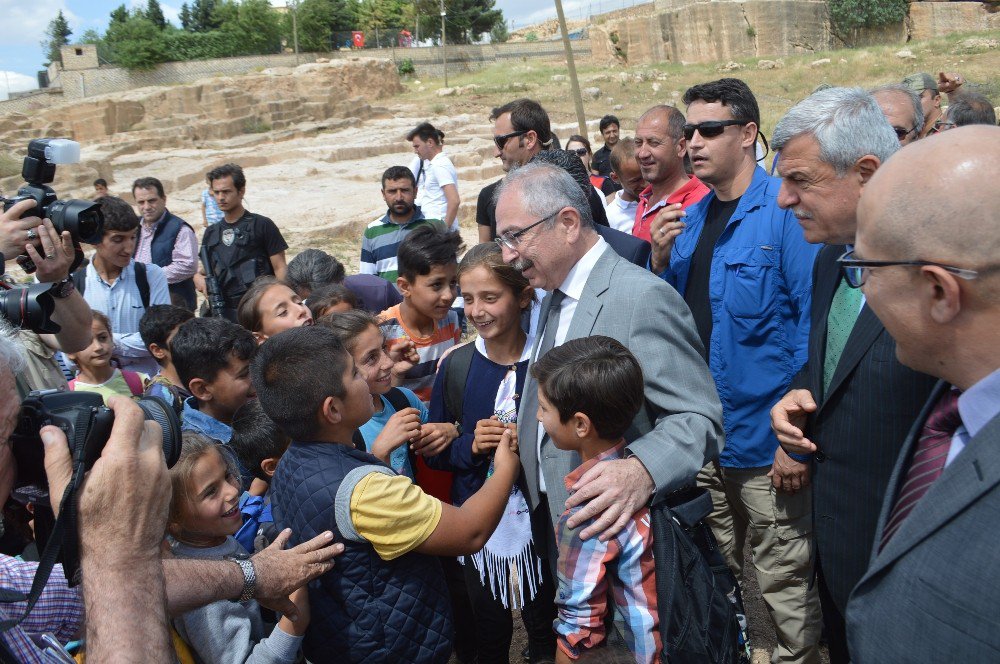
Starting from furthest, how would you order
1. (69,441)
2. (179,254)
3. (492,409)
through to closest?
(179,254), (492,409), (69,441)

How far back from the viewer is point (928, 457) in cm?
165

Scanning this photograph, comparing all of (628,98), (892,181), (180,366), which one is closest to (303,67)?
(628,98)

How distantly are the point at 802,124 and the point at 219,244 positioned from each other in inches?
189

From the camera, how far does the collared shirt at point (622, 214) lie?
5641 mm

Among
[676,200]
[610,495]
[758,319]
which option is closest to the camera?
[610,495]

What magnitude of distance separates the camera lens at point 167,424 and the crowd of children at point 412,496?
1.94 ft

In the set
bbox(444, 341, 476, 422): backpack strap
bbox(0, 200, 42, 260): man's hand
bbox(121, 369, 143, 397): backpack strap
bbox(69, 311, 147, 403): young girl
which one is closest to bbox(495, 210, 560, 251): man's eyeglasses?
bbox(444, 341, 476, 422): backpack strap

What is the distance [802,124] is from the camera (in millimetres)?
2562

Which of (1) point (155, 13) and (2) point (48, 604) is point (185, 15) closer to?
(1) point (155, 13)

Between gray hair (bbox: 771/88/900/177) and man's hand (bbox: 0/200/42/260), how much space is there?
10.1ft

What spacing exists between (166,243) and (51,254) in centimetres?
325

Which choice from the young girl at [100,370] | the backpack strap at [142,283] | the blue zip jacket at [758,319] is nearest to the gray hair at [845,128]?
the blue zip jacket at [758,319]

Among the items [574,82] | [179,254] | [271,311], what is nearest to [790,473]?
[271,311]

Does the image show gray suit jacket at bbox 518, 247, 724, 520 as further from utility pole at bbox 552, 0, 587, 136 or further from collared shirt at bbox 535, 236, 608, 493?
utility pole at bbox 552, 0, 587, 136
